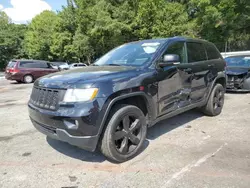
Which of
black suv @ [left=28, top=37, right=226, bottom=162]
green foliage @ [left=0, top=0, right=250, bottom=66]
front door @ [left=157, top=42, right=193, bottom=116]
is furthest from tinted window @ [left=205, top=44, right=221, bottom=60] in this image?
green foliage @ [left=0, top=0, right=250, bottom=66]

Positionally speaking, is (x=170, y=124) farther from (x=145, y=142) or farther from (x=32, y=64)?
(x=32, y=64)

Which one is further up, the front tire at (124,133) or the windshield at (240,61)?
the windshield at (240,61)

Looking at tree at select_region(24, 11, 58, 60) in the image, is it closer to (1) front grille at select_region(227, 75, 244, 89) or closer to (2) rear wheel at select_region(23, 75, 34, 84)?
(2) rear wheel at select_region(23, 75, 34, 84)

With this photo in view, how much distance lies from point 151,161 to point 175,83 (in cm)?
143

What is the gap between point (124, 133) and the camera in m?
3.37

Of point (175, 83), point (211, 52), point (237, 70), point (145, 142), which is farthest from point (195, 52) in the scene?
point (237, 70)

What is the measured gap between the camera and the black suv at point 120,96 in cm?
293

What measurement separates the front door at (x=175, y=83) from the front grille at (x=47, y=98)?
1594 mm

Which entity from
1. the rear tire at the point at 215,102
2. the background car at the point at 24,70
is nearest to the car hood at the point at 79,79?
the rear tire at the point at 215,102

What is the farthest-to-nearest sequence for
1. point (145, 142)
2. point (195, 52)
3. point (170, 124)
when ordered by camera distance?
1. point (170, 124)
2. point (195, 52)
3. point (145, 142)

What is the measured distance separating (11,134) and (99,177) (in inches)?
103

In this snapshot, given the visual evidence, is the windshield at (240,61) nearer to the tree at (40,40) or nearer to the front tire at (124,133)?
the front tire at (124,133)

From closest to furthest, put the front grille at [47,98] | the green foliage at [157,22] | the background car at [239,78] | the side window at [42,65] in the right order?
the front grille at [47,98], the background car at [239,78], the side window at [42,65], the green foliage at [157,22]

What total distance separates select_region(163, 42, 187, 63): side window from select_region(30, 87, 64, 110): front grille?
2.03 metres
